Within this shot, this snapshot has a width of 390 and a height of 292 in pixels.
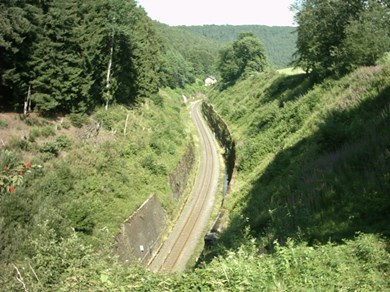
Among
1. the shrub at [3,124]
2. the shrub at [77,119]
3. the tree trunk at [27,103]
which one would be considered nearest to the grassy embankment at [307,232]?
the shrub at [3,124]

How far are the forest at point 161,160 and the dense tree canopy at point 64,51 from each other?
0.46ft

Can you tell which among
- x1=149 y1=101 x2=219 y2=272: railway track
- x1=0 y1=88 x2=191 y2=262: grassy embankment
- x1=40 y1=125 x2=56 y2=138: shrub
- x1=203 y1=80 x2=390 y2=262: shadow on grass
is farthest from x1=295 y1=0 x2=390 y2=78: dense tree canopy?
x1=40 y1=125 x2=56 y2=138: shrub

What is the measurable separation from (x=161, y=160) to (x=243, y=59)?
65.5m

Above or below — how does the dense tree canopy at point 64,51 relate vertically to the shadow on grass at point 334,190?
above

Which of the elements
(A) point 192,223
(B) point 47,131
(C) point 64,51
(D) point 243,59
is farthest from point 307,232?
(D) point 243,59

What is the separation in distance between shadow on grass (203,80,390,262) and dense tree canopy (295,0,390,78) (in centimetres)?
1133

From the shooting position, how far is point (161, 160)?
37.3 m

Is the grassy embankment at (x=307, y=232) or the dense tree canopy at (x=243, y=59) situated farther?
the dense tree canopy at (x=243, y=59)

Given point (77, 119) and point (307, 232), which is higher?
point (77, 119)

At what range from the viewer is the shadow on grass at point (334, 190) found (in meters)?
10.4

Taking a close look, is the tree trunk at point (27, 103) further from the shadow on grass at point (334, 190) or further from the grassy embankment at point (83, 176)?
the shadow on grass at point (334, 190)

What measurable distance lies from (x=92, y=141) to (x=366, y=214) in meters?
25.5

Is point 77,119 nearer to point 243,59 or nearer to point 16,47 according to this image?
point 16,47

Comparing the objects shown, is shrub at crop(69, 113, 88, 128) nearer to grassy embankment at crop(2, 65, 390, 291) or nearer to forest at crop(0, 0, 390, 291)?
forest at crop(0, 0, 390, 291)
